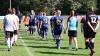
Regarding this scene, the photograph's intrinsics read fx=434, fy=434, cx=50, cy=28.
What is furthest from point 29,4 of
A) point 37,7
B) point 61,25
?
point 61,25

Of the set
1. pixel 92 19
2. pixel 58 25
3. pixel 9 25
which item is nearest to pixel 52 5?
pixel 58 25

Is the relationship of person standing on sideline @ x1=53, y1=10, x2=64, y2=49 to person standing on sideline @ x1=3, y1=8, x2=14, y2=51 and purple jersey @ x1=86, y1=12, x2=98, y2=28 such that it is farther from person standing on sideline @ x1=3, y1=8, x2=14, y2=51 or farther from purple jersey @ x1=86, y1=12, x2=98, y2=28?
purple jersey @ x1=86, y1=12, x2=98, y2=28

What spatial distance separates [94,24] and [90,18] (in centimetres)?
31

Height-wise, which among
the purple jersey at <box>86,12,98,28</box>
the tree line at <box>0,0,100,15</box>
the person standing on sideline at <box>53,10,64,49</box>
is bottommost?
the tree line at <box>0,0,100,15</box>

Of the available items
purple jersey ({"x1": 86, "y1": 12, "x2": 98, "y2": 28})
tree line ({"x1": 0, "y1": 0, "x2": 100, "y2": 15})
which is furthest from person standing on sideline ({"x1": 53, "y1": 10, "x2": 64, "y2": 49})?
tree line ({"x1": 0, "y1": 0, "x2": 100, "y2": 15})

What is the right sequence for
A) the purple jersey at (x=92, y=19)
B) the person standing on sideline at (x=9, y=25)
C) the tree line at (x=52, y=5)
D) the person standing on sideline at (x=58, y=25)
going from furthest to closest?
the tree line at (x=52, y=5) < the person standing on sideline at (x=58, y=25) < the person standing on sideline at (x=9, y=25) < the purple jersey at (x=92, y=19)

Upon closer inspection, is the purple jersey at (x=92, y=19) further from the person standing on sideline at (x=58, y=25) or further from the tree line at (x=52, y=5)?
the tree line at (x=52, y=5)

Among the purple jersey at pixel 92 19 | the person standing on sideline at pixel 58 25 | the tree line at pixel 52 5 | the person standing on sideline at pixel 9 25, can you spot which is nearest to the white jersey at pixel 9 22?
the person standing on sideline at pixel 9 25

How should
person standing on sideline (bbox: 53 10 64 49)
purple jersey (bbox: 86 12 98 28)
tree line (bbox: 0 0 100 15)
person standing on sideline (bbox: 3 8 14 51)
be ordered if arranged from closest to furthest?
purple jersey (bbox: 86 12 98 28) < person standing on sideline (bbox: 3 8 14 51) < person standing on sideline (bbox: 53 10 64 49) < tree line (bbox: 0 0 100 15)

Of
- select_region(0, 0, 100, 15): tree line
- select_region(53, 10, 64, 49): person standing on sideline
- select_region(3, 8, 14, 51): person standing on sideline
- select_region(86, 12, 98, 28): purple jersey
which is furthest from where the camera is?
select_region(0, 0, 100, 15): tree line

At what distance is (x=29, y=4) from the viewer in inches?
3226

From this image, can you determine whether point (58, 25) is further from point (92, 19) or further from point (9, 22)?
point (92, 19)

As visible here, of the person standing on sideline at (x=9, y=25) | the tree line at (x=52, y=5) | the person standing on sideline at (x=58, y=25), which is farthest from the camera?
the tree line at (x=52, y=5)

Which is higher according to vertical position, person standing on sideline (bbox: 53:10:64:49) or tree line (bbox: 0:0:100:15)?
person standing on sideline (bbox: 53:10:64:49)
